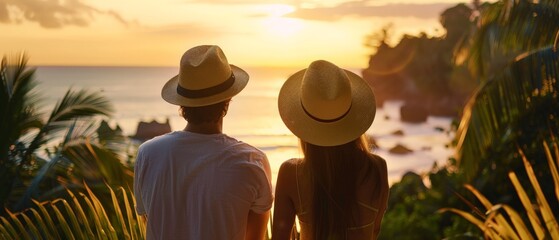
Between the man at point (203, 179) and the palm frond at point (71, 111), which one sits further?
the palm frond at point (71, 111)

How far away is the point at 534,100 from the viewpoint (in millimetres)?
8320

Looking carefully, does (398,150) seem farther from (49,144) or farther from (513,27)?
(49,144)

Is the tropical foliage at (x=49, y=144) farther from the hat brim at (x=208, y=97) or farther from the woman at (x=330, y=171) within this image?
the woman at (x=330, y=171)

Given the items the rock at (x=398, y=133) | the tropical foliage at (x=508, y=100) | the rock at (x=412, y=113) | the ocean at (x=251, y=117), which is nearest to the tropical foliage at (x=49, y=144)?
the tropical foliage at (x=508, y=100)

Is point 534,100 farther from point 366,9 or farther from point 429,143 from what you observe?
point 366,9

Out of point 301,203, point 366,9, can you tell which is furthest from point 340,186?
point 366,9

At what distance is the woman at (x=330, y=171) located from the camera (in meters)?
2.34

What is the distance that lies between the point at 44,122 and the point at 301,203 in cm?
487

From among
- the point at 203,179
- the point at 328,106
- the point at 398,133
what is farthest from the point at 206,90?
the point at 398,133

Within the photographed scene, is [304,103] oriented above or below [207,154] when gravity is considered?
above

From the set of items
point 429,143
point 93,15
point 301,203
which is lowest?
point 429,143

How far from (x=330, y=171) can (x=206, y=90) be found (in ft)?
1.56

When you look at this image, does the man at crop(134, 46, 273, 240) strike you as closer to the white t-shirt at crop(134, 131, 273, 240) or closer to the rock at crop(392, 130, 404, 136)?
the white t-shirt at crop(134, 131, 273, 240)

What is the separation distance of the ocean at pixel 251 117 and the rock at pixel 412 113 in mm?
714
